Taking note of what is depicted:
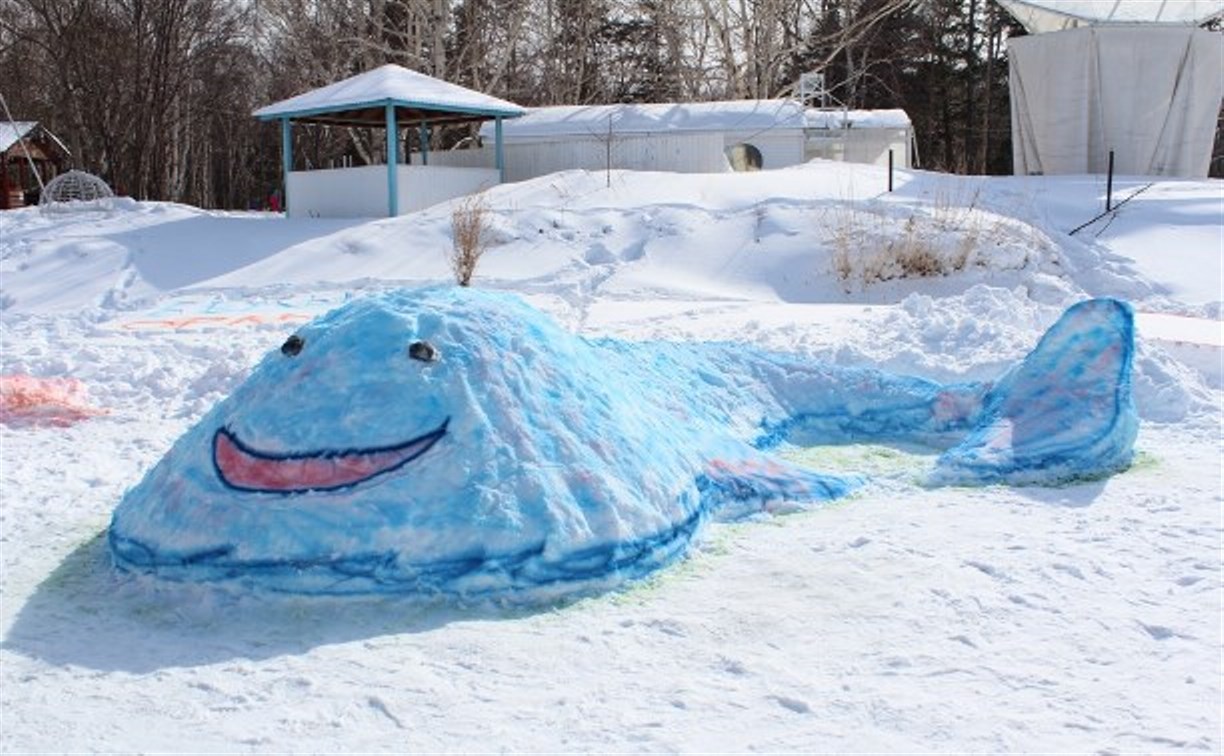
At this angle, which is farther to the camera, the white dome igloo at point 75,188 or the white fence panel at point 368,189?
the white dome igloo at point 75,188

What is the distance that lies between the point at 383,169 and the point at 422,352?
13241 millimetres

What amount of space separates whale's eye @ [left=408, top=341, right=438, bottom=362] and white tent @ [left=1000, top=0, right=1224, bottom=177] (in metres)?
18.1

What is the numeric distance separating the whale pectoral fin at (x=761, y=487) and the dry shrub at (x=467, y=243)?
7.66 meters

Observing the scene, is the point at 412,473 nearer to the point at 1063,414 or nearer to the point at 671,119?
the point at 1063,414

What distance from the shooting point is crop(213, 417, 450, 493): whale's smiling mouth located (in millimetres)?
3779

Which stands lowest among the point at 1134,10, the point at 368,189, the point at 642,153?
the point at 368,189

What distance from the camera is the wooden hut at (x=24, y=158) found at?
27.0 meters

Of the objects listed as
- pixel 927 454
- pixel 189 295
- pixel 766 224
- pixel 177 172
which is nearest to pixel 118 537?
pixel 927 454

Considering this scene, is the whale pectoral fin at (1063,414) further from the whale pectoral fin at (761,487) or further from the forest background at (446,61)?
the forest background at (446,61)

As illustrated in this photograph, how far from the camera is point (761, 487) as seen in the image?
4840 mm

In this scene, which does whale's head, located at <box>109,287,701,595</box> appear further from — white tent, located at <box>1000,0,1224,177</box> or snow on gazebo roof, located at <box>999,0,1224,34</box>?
snow on gazebo roof, located at <box>999,0,1224,34</box>

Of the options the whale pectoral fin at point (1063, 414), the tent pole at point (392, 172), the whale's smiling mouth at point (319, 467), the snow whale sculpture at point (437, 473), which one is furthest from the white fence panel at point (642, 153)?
the whale's smiling mouth at point (319, 467)

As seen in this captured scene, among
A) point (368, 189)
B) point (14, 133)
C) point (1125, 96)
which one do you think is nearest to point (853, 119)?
point (1125, 96)

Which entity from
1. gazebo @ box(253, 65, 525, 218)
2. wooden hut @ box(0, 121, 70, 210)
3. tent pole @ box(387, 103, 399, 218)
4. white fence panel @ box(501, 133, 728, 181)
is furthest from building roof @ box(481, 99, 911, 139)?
wooden hut @ box(0, 121, 70, 210)
